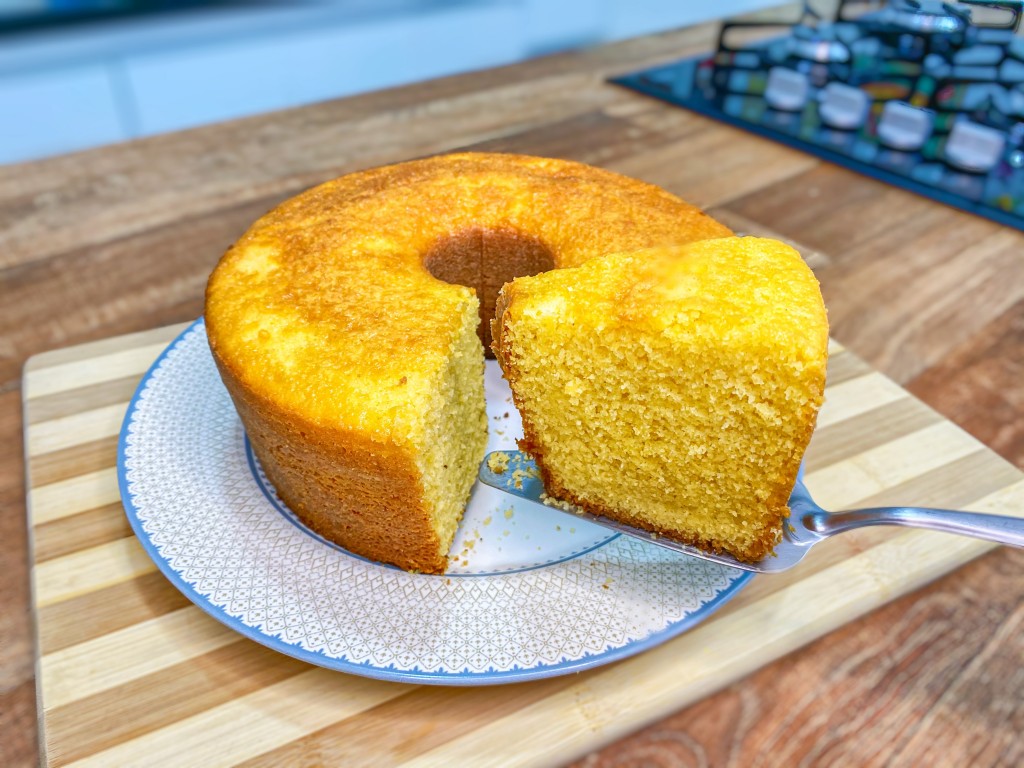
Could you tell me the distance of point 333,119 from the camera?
11.2 ft

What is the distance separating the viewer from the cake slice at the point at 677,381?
4.46 ft

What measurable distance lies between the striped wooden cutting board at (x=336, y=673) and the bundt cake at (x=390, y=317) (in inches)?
11.8

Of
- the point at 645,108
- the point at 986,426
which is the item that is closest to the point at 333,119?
the point at 645,108

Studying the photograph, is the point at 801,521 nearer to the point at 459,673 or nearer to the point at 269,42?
the point at 459,673

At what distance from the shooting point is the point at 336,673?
140 centimetres

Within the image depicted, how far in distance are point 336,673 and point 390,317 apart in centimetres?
67

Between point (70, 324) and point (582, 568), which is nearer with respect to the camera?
point (582, 568)

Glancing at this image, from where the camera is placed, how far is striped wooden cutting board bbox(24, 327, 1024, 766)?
1306mm

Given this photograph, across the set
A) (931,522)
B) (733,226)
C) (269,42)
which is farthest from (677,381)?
(269,42)

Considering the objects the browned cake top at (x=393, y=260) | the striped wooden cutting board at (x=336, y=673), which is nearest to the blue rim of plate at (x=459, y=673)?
the striped wooden cutting board at (x=336, y=673)

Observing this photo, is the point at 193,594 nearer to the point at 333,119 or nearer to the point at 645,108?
the point at 333,119

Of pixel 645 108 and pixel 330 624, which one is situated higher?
pixel 645 108

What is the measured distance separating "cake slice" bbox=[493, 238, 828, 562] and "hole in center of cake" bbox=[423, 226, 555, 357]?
40 cm

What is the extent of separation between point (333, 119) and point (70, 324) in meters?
1.56
